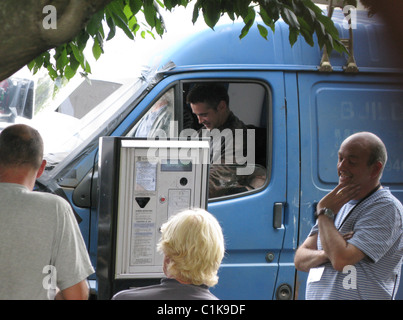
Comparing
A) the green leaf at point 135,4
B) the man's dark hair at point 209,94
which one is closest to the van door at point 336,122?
the man's dark hair at point 209,94

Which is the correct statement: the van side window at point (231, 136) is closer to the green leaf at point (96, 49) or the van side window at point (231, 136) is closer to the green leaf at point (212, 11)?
the green leaf at point (96, 49)

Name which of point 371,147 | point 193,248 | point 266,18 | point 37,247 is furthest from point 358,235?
point 37,247

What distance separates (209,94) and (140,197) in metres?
1.33

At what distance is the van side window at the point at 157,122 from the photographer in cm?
536

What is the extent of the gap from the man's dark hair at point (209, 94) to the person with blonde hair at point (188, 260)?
95.3 inches

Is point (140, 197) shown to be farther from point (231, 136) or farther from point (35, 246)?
point (35, 246)

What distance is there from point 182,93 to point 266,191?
3.24 feet

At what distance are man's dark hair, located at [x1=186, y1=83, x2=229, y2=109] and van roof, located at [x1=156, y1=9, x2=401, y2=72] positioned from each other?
140mm

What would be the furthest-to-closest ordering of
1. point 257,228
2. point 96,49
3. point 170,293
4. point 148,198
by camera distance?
point 257,228 < point 148,198 < point 96,49 < point 170,293

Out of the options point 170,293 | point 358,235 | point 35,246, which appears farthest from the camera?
point 358,235

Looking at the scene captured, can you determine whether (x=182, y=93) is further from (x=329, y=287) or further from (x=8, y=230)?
(x=8, y=230)

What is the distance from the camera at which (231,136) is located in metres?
5.41

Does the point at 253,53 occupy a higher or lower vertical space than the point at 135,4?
higher
